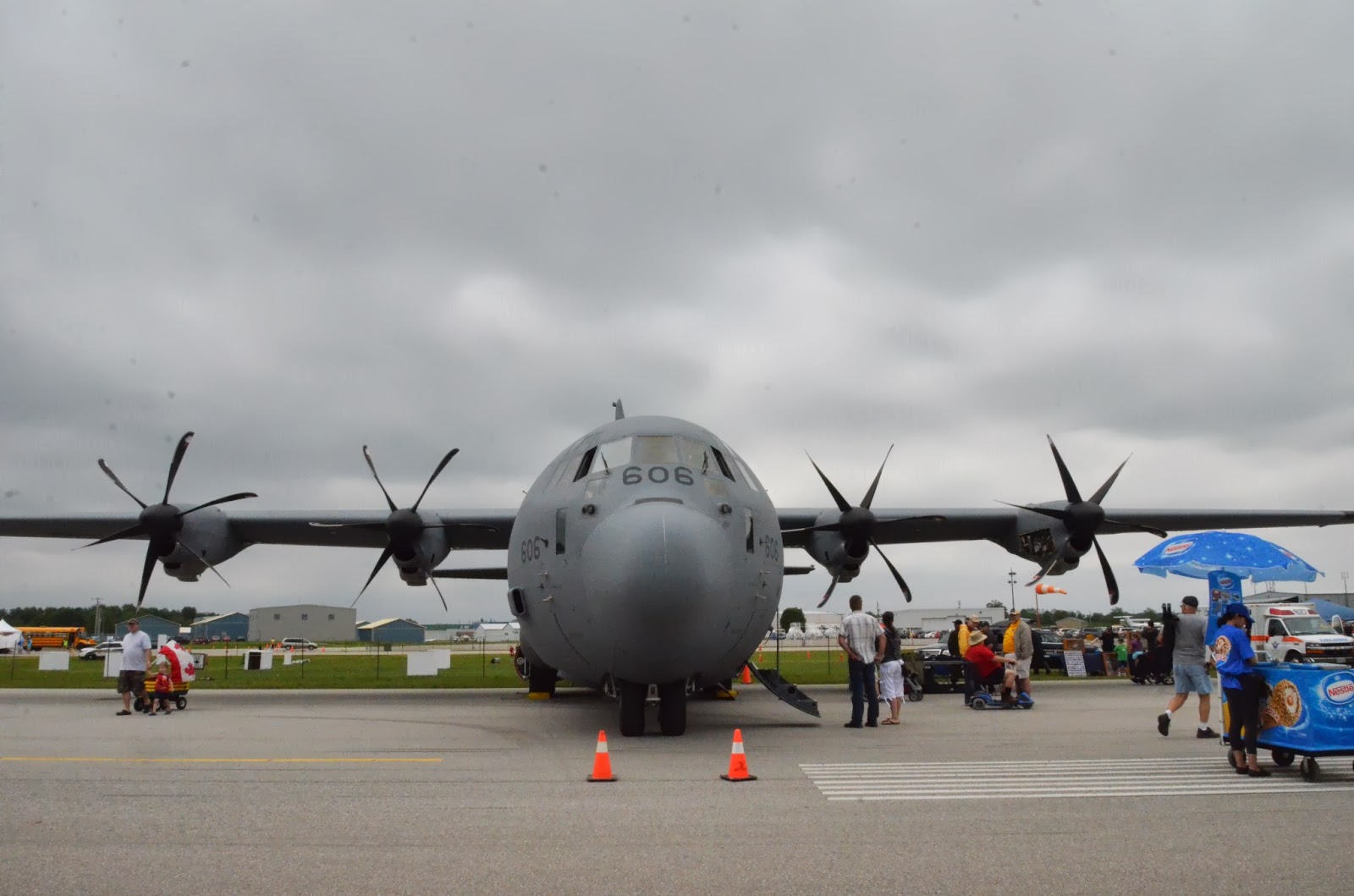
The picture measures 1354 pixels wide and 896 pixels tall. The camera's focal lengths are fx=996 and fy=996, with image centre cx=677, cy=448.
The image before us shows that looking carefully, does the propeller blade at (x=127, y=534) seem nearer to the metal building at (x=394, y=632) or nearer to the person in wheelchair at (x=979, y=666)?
the person in wheelchair at (x=979, y=666)

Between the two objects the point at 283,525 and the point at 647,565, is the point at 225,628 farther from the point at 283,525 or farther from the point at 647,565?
the point at 647,565

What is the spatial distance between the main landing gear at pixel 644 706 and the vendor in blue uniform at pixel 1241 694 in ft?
19.1

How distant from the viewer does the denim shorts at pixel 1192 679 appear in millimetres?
12664

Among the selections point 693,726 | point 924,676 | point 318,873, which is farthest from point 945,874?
point 924,676

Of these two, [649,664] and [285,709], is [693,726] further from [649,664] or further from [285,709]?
[285,709]

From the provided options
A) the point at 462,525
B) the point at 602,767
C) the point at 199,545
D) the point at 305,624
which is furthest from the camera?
the point at 305,624

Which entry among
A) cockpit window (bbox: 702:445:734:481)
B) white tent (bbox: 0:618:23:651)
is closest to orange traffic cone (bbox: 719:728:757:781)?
→ cockpit window (bbox: 702:445:734:481)

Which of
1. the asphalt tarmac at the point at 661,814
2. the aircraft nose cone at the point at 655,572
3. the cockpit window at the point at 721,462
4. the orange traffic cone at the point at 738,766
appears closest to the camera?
the asphalt tarmac at the point at 661,814

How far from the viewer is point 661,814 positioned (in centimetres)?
731

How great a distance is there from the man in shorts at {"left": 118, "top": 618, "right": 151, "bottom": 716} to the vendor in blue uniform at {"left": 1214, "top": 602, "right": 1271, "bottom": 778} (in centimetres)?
1614

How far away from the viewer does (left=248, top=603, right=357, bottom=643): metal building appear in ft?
360

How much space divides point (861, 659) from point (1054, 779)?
208 inches

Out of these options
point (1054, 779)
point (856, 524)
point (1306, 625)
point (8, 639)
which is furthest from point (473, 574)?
point (8, 639)

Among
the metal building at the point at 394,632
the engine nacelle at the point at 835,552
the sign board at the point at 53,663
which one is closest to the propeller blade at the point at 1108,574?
the engine nacelle at the point at 835,552
